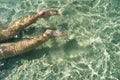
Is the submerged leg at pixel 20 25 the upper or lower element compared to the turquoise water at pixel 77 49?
upper

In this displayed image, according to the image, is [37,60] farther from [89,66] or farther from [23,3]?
[23,3]

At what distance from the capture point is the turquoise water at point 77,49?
28.5ft

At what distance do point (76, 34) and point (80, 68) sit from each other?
1.34 m

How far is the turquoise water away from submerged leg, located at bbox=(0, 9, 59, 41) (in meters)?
0.61


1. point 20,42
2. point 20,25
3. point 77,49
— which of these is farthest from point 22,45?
point 77,49

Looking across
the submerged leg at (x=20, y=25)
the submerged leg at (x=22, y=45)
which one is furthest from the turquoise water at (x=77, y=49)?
the submerged leg at (x=20, y=25)

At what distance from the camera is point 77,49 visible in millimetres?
9109

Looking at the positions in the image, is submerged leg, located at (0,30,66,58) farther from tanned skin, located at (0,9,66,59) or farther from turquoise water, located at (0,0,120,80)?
turquoise water, located at (0,0,120,80)

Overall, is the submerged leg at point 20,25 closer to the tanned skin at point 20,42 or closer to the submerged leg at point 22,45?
the tanned skin at point 20,42

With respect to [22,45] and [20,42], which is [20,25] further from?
[22,45]

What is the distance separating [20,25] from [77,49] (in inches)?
79.1

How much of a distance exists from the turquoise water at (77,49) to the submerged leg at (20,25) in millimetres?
607

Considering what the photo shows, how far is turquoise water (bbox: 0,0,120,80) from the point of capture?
28.5ft

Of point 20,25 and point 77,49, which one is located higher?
point 20,25
